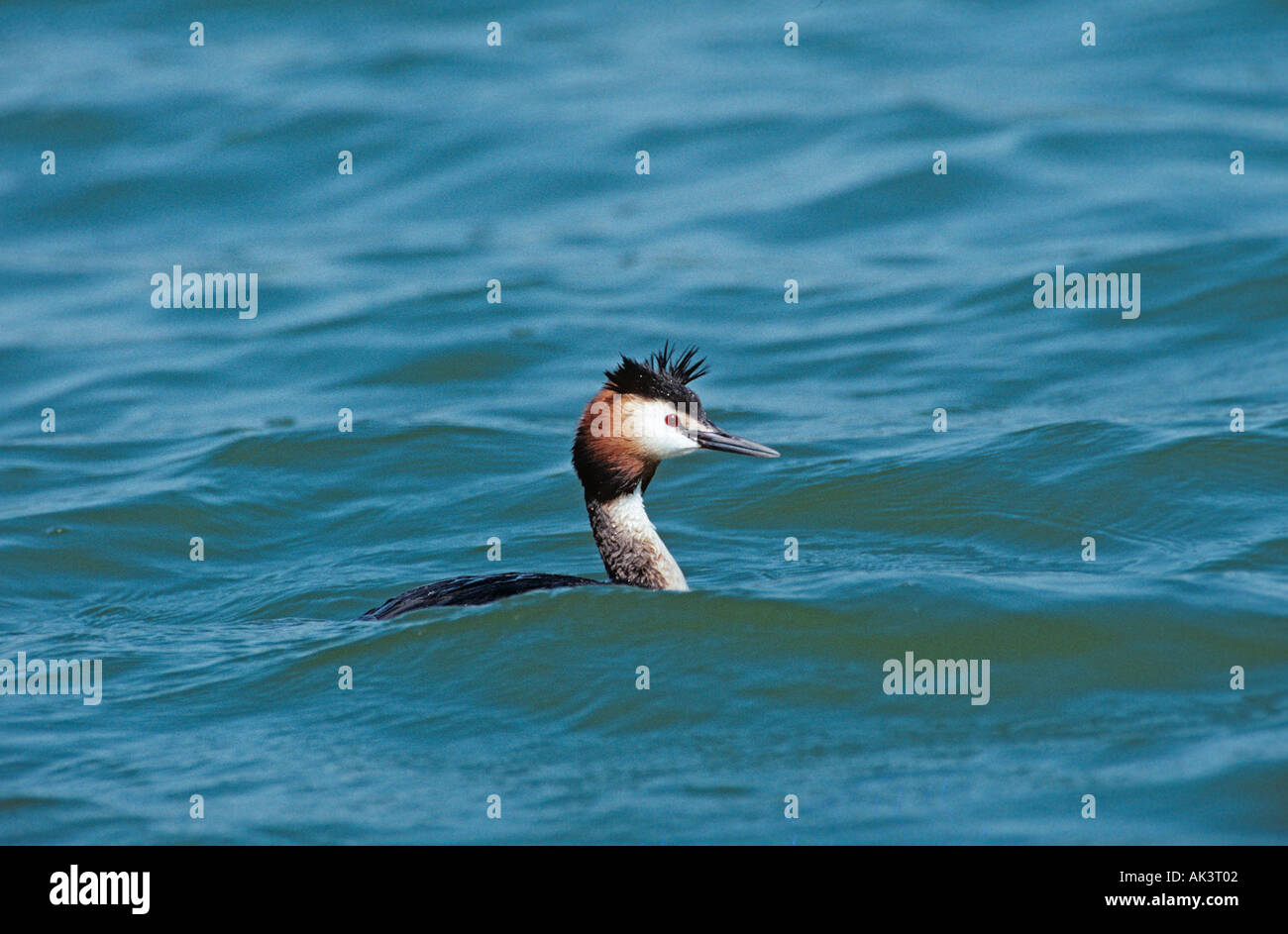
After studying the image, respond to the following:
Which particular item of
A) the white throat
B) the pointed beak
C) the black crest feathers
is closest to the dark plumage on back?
the white throat

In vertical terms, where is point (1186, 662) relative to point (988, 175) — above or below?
below

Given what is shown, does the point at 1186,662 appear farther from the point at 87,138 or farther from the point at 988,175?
the point at 87,138

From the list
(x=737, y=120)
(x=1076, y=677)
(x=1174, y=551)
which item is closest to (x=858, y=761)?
(x=1076, y=677)

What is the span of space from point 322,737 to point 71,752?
100cm

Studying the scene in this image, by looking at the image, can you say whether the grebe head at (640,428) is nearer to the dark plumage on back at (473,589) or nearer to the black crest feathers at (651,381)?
the black crest feathers at (651,381)

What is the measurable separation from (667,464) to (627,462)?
326 centimetres

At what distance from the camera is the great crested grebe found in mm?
7652

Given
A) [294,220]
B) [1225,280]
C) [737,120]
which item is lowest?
Result: [1225,280]

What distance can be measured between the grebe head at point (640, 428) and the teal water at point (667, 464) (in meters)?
0.61

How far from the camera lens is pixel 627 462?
25.5 feet

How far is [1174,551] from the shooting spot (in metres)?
8.62

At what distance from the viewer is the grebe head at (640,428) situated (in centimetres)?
766

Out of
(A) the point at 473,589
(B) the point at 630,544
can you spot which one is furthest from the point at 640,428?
(A) the point at 473,589

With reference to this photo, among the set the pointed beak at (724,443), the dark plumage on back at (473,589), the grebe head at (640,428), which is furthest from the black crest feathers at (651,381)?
the dark plumage on back at (473,589)
